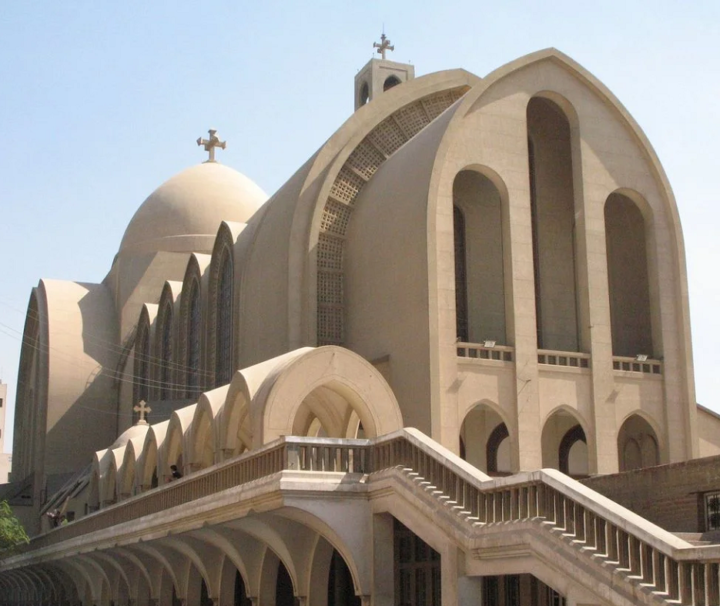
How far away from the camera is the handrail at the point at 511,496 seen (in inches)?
357

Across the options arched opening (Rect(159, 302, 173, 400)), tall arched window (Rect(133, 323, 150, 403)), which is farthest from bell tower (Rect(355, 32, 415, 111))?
tall arched window (Rect(133, 323, 150, 403))

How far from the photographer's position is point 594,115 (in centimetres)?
2372

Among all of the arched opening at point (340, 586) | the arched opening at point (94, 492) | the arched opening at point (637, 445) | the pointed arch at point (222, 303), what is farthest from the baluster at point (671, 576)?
the pointed arch at point (222, 303)

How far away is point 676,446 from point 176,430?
9.56m

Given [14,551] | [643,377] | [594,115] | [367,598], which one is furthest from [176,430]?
[14,551]

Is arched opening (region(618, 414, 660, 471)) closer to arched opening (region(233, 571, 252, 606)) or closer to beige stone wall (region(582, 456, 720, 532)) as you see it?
arched opening (region(233, 571, 252, 606))

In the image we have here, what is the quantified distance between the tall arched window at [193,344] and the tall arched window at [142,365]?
337 centimetres

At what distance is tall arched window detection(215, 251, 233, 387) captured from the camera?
2941cm

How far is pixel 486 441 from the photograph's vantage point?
24.1 m

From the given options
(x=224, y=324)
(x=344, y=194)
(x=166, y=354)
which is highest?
(x=344, y=194)

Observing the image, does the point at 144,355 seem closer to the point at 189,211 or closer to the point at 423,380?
the point at 189,211

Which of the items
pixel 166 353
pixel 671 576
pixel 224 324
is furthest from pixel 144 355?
pixel 671 576

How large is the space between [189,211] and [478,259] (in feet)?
63.4

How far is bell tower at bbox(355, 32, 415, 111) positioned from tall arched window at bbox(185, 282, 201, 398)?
7.23 m
